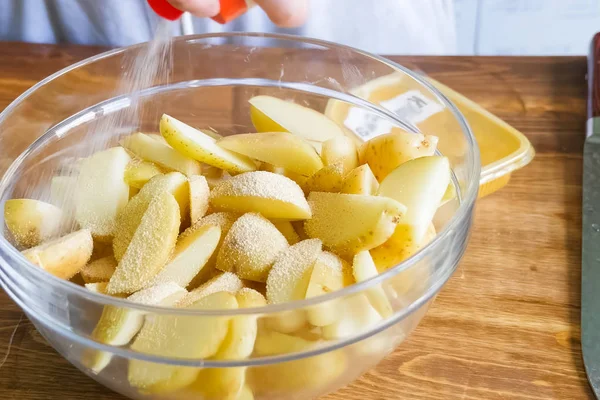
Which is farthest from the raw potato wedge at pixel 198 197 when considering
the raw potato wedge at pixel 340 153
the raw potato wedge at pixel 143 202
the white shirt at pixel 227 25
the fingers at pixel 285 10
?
the white shirt at pixel 227 25

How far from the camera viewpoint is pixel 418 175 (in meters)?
0.61

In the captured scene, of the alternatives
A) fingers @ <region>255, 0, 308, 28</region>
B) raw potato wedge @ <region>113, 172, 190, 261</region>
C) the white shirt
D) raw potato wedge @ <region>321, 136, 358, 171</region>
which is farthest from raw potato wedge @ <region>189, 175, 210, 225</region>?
the white shirt

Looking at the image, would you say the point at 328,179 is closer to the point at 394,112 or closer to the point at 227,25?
the point at 394,112

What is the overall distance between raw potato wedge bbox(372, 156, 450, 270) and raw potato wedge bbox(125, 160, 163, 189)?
24 centimetres

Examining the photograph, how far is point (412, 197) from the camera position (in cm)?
60

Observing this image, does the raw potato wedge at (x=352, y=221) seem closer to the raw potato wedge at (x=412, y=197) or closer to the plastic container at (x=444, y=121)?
the raw potato wedge at (x=412, y=197)

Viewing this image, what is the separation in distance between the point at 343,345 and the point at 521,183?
0.50 metres

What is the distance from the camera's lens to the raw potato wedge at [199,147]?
0.67 meters

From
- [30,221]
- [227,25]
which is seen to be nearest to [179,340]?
[30,221]

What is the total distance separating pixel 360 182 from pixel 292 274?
0.40 feet

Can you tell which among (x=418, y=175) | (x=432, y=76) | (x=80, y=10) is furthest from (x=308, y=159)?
(x=80, y=10)

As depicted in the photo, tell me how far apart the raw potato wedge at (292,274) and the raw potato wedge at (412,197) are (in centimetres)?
7

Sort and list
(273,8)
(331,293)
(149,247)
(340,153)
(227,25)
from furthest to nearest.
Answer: (227,25) → (273,8) → (340,153) → (149,247) → (331,293)

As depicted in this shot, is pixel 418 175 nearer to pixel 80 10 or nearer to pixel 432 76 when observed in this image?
pixel 432 76
